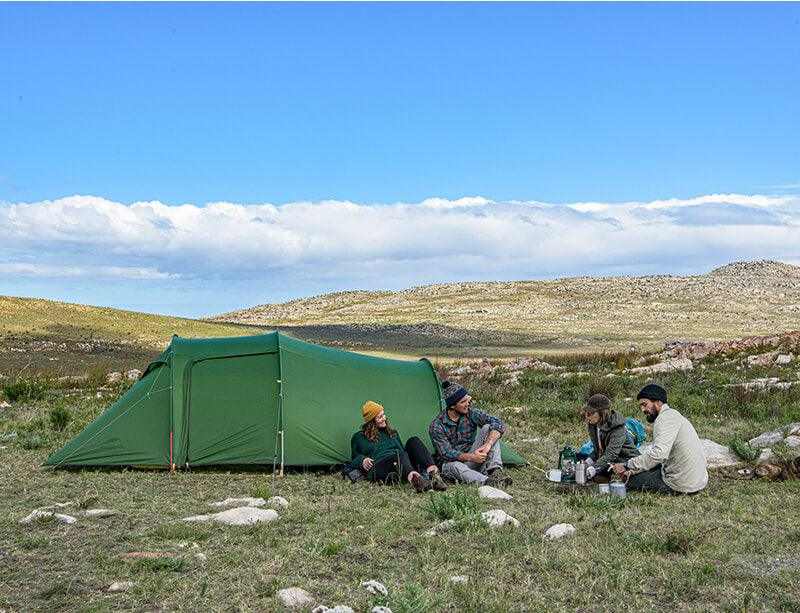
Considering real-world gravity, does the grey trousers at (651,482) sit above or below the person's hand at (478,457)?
below

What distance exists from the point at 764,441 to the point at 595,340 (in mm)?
50640

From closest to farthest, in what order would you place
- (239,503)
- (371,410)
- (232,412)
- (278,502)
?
(278,502), (239,503), (371,410), (232,412)

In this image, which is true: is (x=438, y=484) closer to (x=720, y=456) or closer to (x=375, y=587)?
(x=720, y=456)

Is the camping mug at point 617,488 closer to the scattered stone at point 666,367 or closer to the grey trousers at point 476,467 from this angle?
the grey trousers at point 476,467

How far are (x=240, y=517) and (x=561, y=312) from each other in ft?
282

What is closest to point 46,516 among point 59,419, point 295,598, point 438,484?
point 295,598

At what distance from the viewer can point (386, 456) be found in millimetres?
12711

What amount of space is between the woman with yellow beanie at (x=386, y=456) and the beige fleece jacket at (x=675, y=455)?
2.56m

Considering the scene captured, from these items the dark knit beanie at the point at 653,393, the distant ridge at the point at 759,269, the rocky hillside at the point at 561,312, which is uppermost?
the distant ridge at the point at 759,269

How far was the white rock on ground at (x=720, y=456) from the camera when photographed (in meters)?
13.5

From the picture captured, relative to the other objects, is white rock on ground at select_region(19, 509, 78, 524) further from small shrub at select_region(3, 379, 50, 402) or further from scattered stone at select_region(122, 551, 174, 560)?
small shrub at select_region(3, 379, 50, 402)

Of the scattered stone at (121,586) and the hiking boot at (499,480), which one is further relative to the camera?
the hiking boot at (499,480)

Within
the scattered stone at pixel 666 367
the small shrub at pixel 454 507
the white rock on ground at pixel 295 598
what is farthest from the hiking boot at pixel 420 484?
the scattered stone at pixel 666 367

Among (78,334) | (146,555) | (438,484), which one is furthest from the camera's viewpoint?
(78,334)
